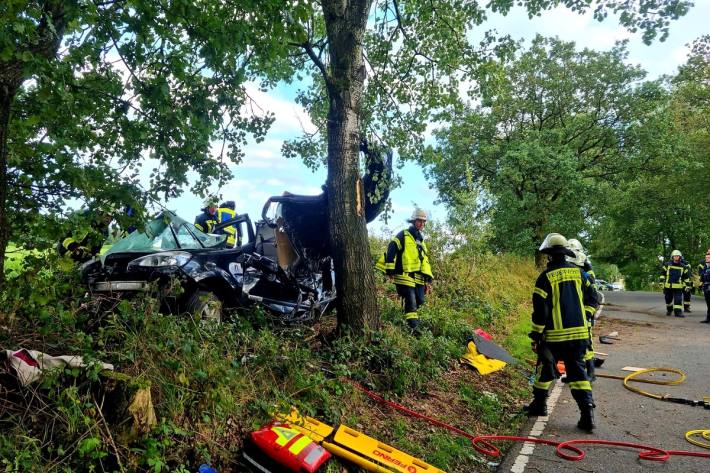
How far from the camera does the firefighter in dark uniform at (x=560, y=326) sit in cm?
543

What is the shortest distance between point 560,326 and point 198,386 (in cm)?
391

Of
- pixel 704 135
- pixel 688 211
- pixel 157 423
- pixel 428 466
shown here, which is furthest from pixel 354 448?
pixel 688 211

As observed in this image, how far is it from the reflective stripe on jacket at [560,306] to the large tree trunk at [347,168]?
204 centimetres

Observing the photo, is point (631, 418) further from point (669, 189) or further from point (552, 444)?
point (669, 189)

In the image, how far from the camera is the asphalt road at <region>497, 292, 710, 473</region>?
170 inches

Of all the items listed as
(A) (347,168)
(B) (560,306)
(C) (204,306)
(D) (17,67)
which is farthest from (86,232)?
(B) (560,306)

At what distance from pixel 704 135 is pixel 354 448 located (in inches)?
1127

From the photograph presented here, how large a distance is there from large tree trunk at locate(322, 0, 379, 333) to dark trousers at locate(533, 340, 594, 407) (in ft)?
6.81

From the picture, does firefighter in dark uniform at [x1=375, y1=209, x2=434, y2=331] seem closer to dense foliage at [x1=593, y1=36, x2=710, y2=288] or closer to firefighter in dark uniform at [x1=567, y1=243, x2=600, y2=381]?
firefighter in dark uniform at [x1=567, y1=243, x2=600, y2=381]

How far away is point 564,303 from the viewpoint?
217 inches

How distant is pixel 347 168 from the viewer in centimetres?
634

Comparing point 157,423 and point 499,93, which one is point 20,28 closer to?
point 157,423

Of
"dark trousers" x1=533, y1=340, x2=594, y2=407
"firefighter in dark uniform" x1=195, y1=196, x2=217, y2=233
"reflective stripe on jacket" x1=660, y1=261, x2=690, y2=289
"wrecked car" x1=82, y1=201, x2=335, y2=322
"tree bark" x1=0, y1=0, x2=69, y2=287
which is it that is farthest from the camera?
"reflective stripe on jacket" x1=660, y1=261, x2=690, y2=289

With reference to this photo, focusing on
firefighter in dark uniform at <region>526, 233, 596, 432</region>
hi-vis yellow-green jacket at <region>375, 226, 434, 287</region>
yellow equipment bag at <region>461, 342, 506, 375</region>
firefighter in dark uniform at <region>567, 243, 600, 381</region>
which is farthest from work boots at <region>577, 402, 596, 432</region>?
hi-vis yellow-green jacket at <region>375, 226, 434, 287</region>
